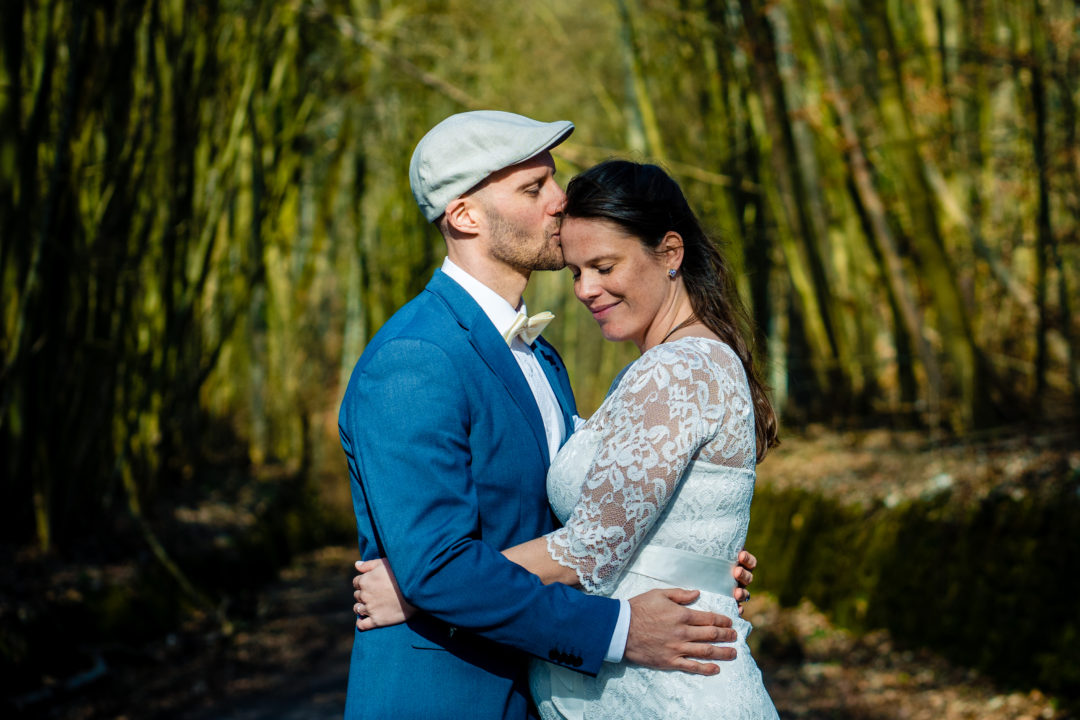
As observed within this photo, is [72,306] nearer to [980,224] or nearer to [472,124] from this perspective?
[472,124]

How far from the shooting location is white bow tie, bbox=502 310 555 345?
1894 mm

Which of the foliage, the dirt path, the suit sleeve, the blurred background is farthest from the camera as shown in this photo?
the foliage

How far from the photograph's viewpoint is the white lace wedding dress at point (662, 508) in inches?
64.2

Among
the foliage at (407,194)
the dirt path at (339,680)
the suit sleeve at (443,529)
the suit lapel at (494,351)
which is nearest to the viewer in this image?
the suit sleeve at (443,529)

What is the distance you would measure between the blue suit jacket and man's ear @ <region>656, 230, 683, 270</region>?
37 cm

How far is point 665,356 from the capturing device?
1.71 metres

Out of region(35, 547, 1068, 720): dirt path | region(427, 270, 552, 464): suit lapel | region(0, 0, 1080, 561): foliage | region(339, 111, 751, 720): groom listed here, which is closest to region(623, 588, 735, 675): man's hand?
region(339, 111, 751, 720): groom

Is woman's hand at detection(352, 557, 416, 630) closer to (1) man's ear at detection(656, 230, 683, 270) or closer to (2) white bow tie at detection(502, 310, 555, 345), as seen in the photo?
(2) white bow tie at detection(502, 310, 555, 345)

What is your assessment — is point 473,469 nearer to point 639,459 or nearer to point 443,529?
point 443,529

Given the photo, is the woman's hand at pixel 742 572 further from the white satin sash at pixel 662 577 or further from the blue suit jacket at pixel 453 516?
the blue suit jacket at pixel 453 516

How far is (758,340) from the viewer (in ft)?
6.97

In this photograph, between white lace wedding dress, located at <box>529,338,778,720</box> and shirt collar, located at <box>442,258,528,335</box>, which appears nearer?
white lace wedding dress, located at <box>529,338,778,720</box>

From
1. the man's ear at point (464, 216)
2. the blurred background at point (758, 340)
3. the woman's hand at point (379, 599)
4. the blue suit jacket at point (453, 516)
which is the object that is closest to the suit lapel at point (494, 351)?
the blue suit jacket at point (453, 516)

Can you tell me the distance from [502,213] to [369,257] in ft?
32.6
